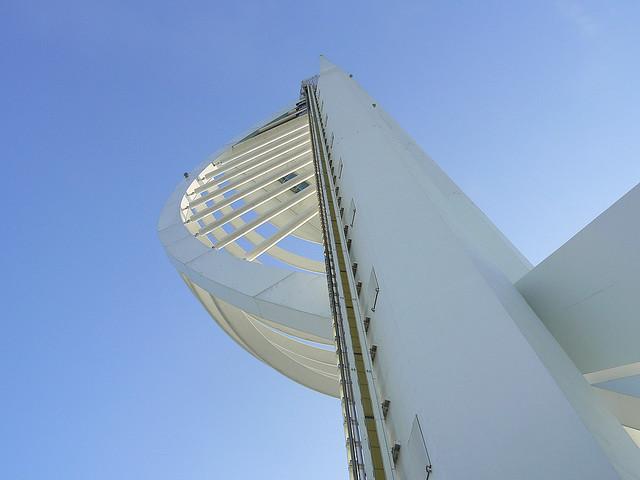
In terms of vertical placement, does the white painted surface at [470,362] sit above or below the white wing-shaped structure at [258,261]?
below

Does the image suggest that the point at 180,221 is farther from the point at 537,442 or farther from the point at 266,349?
the point at 537,442

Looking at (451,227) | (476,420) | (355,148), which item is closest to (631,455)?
(476,420)

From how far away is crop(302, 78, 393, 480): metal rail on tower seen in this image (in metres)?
2.10

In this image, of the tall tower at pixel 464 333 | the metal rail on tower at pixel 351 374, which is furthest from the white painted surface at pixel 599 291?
the metal rail on tower at pixel 351 374

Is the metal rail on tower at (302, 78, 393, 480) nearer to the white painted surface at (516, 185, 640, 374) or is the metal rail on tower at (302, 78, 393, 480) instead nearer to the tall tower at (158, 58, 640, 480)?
the tall tower at (158, 58, 640, 480)

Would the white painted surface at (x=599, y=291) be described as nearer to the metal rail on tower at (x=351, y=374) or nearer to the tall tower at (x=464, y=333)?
the tall tower at (x=464, y=333)

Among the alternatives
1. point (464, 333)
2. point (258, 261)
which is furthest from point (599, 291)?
point (258, 261)

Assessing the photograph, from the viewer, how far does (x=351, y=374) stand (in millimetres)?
2617

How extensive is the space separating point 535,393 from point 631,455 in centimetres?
33

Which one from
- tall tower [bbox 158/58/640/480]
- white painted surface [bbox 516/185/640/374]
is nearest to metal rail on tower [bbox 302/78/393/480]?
tall tower [bbox 158/58/640/480]

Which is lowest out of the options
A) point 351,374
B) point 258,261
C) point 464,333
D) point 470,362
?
point 470,362

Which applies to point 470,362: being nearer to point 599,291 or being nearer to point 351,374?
point 599,291

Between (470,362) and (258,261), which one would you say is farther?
(258,261)

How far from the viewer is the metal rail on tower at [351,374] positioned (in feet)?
6.89
